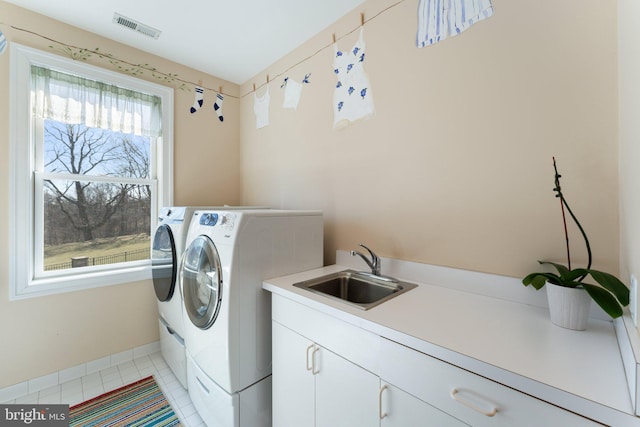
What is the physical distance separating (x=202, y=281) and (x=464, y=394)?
146 centimetres

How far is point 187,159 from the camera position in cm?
265

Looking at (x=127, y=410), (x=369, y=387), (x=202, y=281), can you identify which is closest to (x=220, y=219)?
(x=202, y=281)

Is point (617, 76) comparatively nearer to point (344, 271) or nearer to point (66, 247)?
point (344, 271)

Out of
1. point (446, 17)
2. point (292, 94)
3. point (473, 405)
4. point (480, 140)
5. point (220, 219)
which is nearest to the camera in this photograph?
point (473, 405)

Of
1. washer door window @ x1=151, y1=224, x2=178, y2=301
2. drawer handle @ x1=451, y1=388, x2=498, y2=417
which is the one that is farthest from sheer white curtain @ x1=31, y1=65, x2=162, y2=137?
drawer handle @ x1=451, y1=388, x2=498, y2=417

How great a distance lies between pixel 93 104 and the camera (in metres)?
2.14

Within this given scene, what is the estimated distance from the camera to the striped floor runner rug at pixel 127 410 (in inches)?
65.0

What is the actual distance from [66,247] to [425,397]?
2759mm

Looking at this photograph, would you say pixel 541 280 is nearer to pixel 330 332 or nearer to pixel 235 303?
pixel 330 332

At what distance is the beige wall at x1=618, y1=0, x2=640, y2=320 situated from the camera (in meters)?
0.74

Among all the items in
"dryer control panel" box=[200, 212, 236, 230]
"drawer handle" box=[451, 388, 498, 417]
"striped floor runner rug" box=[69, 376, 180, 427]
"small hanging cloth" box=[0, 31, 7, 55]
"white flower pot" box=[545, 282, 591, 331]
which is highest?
"small hanging cloth" box=[0, 31, 7, 55]

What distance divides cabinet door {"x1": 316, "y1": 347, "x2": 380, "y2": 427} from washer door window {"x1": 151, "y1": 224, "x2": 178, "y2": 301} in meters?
1.40

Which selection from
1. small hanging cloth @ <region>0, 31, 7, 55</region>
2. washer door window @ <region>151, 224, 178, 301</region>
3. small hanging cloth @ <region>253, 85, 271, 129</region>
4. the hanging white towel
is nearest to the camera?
small hanging cloth @ <region>0, 31, 7, 55</region>

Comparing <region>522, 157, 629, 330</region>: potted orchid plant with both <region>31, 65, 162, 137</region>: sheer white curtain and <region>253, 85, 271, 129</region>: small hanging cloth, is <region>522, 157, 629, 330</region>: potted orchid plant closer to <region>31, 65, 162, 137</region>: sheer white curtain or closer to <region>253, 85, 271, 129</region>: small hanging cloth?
<region>253, 85, 271, 129</region>: small hanging cloth
